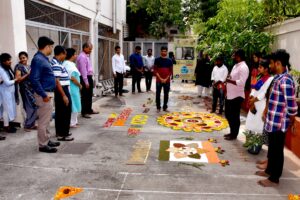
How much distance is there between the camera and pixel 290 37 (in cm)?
677

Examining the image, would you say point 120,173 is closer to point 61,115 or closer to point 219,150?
point 219,150

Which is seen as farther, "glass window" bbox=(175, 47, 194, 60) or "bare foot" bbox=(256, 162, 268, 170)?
"glass window" bbox=(175, 47, 194, 60)

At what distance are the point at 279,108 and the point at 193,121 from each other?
394 centimetres

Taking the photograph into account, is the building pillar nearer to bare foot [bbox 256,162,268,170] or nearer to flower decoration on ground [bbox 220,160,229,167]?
flower decoration on ground [bbox 220,160,229,167]

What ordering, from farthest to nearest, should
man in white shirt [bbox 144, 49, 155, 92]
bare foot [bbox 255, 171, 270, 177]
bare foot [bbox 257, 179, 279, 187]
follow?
man in white shirt [bbox 144, 49, 155, 92]
bare foot [bbox 255, 171, 270, 177]
bare foot [bbox 257, 179, 279, 187]

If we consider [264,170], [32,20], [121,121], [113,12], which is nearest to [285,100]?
[264,170]

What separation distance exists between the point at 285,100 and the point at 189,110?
17.6ft

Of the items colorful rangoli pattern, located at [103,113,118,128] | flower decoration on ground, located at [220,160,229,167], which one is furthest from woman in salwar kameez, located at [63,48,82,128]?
flower decoration on ground, located at [220,160,229,167]

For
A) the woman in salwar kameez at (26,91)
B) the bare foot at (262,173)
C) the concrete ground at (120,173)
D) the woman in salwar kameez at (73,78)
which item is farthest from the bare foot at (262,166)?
the woman in salwar kameez at (26,91)

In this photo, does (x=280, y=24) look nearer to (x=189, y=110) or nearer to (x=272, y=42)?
(x=272, y=42)

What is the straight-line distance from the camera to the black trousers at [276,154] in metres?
3.83

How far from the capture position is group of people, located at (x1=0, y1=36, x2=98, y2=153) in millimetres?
4980

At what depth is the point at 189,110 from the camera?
9.05 m

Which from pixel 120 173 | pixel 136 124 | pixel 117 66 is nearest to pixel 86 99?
pixel 136 124
